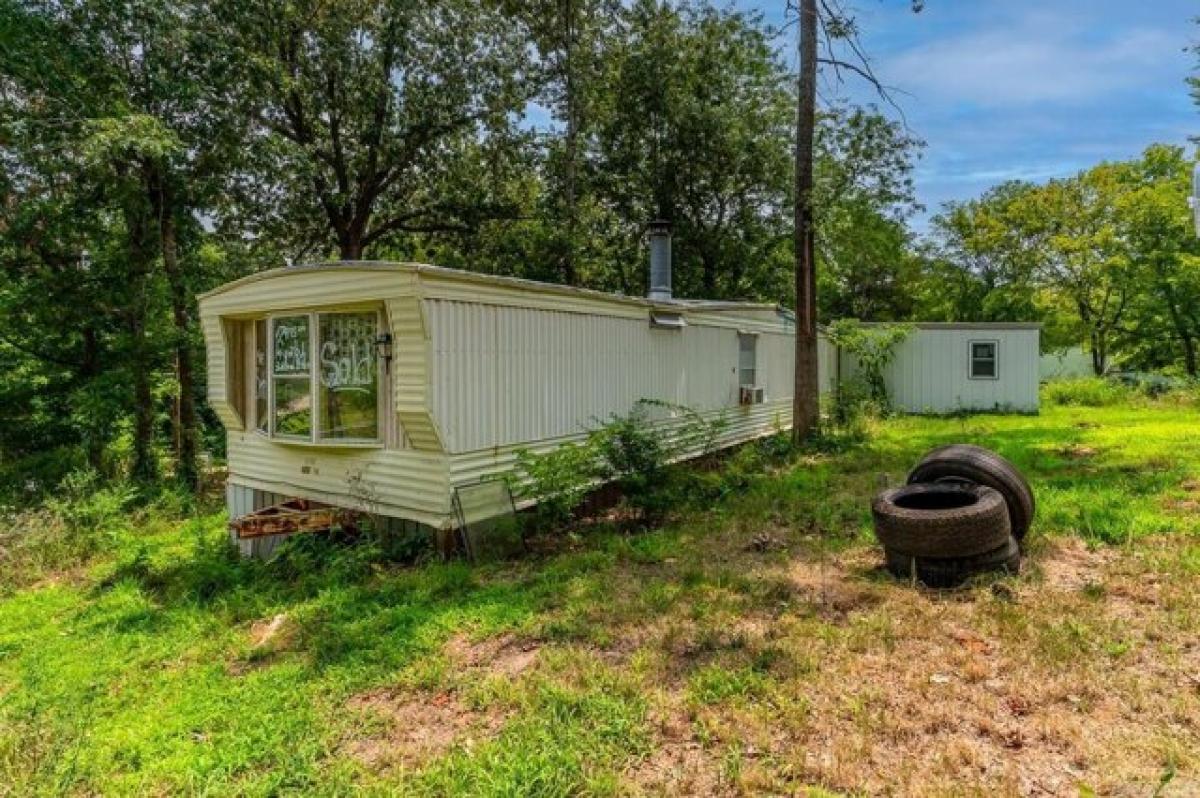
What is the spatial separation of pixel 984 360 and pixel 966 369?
37 cm

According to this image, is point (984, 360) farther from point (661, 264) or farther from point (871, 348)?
point (661, 264)

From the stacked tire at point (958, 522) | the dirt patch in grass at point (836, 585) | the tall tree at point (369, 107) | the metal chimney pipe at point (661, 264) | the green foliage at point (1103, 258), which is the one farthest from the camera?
the green foliage at point (1103, 258)

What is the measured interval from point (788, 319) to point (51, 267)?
38.1 feet

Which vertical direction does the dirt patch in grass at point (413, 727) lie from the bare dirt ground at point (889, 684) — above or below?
below

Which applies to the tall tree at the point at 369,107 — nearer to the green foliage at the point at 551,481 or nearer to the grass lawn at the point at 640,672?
the green foliage at the point at 551,481

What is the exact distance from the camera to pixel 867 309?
26.9 meters

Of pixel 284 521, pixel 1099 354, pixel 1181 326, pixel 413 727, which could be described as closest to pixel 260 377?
pixel 284 521

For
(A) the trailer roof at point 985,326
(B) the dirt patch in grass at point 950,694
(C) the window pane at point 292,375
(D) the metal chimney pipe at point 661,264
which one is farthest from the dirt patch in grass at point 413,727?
(A) the trailer roof at point 985,326

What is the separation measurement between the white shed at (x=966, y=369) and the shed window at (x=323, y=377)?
11.4 m

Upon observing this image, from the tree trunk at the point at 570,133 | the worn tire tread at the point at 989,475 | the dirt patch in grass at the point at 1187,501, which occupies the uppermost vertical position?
the tree trunk at the point at 570,133

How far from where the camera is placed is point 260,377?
6.65 meters

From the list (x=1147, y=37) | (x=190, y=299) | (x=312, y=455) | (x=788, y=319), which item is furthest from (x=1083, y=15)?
(x=190, y=299)

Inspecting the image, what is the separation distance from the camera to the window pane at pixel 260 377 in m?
6.57

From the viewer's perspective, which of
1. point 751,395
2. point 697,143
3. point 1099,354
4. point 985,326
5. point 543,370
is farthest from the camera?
point 1099,354
